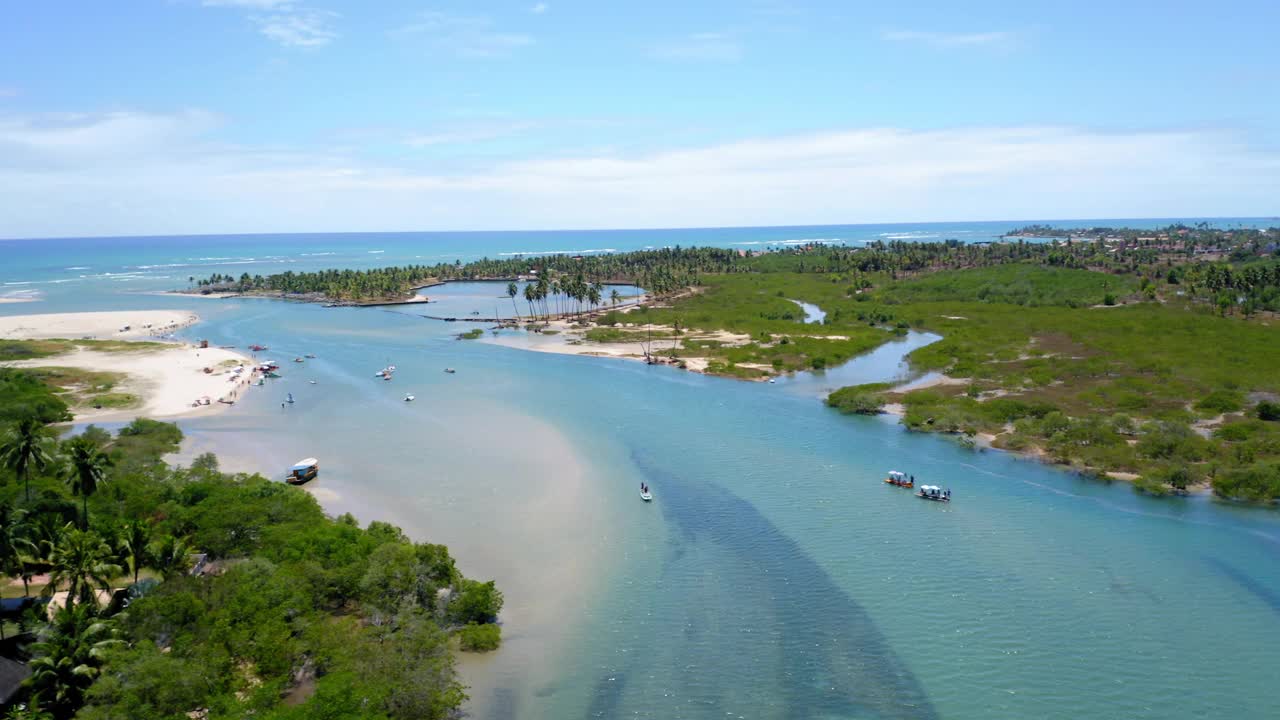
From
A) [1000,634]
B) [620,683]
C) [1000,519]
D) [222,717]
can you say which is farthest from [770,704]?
[1000,519]

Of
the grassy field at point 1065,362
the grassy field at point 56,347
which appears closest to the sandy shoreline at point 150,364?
the grassy field at point 56,347

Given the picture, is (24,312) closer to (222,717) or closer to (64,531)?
(64,531)

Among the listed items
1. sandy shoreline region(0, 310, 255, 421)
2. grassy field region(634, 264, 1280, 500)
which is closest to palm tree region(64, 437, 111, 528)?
sandy shoreline region(0, 310, 255, 421)

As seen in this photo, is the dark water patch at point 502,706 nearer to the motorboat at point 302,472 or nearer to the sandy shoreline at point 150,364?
the motorboat at point 302,472

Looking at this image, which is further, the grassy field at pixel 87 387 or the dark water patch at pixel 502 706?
the grassy field at pixel 87 387

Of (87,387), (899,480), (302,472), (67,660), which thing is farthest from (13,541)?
(87,387)

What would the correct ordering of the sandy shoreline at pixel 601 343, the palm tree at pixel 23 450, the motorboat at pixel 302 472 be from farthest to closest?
the sandy shoreline at pixel 601 343 < the motorboat at pixel 302 472 < the palm tree at pixel 23 450
